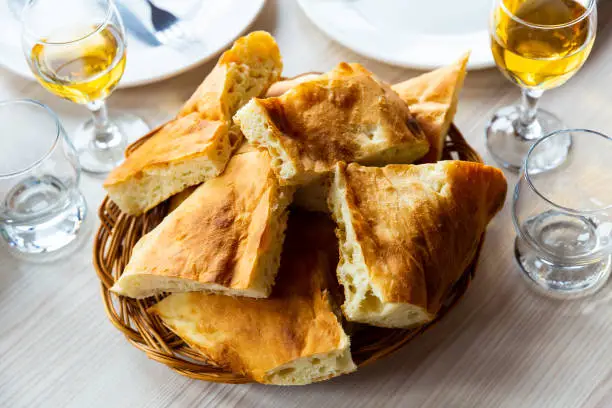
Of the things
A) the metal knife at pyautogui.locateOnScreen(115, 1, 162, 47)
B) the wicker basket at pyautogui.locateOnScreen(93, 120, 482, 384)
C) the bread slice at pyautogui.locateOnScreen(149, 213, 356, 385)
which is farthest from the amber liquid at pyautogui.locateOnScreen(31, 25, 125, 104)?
the bread slice at pyautogui.locateOnScreen(149, 213, 356, 385)

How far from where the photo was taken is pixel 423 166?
1195 millimetres

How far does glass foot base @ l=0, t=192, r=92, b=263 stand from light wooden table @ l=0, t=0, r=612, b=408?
0.8 inches

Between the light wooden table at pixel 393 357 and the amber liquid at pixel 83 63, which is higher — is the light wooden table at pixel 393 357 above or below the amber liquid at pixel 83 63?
below

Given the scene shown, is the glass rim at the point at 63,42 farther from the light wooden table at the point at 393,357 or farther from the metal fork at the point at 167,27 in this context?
the light wooden table at the point at 393,357

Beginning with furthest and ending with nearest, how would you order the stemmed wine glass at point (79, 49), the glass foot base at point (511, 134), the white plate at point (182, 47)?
1. the white plate at point (182, 47)
2. the glass foot base at point (511, 134)
3. the stemmed wine glass at point (79, 49)

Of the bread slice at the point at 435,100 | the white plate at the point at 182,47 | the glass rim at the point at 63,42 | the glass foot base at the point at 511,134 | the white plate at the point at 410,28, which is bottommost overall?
the glass foot base at the point at 511,134

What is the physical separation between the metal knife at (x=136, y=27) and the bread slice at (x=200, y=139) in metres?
0.36

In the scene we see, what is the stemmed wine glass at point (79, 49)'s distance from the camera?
1378 millimetres

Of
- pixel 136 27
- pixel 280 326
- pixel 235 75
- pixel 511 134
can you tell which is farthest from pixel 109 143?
pixel 511 134

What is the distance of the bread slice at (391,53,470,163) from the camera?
4.28 feet

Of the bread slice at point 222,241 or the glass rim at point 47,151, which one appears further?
the glass rim at point 47,151

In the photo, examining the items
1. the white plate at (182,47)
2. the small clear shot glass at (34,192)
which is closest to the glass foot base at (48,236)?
the small clear shot glass at (34,192)

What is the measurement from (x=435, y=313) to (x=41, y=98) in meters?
1.02

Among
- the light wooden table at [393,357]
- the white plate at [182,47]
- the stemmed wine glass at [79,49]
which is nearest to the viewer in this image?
the light wooden table at [393,357]
